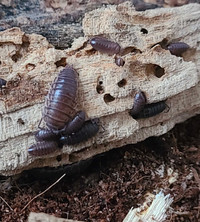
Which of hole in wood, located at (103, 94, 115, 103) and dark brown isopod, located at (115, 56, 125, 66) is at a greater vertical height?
dark brown isopod, located at (115, 56, 125, 66)

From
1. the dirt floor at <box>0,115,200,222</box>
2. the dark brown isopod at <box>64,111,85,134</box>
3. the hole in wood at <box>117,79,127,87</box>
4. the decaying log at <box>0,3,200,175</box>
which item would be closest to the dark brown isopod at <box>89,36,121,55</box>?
the decaying log at <box>0,3,200,175</box>

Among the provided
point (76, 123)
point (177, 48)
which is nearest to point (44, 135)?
point (76, 123)

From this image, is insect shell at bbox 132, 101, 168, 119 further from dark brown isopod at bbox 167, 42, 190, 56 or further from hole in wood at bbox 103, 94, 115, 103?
dark brown isopod at bbox 167, 42, 190, 56

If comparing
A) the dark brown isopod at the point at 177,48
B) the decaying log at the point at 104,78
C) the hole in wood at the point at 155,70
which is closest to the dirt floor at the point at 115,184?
the decaying log at the point at 104,78

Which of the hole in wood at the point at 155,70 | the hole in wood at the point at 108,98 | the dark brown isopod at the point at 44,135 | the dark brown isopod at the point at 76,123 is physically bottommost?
the dark brown isopod at the point at 44,135

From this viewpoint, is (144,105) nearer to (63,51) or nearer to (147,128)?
(147,128)

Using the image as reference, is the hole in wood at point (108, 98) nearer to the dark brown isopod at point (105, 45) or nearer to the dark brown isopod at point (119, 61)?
the dark brown isopod at point (119, 61)

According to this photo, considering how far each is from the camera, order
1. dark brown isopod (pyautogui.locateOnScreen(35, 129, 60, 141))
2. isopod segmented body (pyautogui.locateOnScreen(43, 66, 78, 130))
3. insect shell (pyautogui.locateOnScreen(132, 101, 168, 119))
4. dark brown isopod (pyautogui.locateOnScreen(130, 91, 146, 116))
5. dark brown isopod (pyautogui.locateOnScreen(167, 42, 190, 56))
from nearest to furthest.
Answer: isopod segmented body (pyautogui.locateOnScreen(43, 66, 78, 130))
dark brown isopod (pyautogui.locateOnScreen(35, 129, 60, 141))
dark brown isopod (pyautogui.locateOnScreen(130, 91, 146, 116))
insect shell (pyautogui.locateOnScreen(132, 101, 168, 119))
dark brown isopod (pyautogui.locateOnScreen(167, 42, 190, 56))
